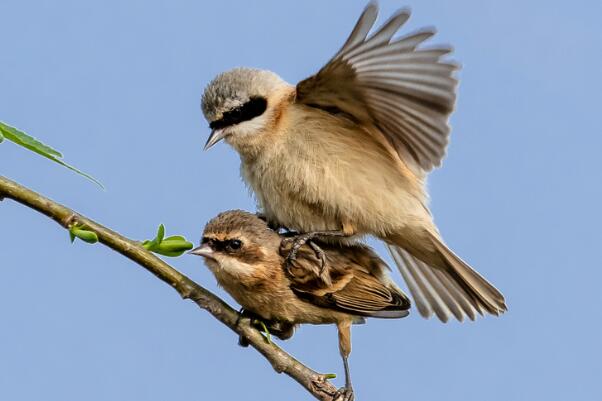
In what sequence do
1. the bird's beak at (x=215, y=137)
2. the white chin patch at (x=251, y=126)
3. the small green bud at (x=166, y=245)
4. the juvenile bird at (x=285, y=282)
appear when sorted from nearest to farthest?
the small green bud at (x=166, y=245)
the juvenile bird at (x=285, y=282)
the bird's beak at (x=215, y=137)
the white chin patch at (x=251, y=126)

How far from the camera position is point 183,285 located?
2.39 m

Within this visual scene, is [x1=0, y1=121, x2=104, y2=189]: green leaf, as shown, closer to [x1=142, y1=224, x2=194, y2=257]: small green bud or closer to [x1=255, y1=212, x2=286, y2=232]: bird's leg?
[x1=142, y1=224, x2=194, y2=257]: small green bud

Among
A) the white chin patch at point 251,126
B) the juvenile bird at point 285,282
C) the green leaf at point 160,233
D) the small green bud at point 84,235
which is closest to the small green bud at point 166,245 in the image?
the green leaf at point 160,233

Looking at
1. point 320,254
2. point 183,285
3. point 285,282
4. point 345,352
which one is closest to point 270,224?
point 320,254

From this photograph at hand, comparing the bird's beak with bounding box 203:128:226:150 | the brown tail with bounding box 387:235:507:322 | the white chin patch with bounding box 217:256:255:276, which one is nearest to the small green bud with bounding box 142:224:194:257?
the white chin patch with bounding box 217:256:255:276

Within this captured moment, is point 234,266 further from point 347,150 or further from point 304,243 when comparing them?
point 347,150

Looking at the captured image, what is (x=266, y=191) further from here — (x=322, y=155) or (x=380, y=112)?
(x=380, y=112)

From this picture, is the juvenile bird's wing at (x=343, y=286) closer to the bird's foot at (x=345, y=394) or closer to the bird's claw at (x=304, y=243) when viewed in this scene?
the bird's claw at (x=304, y=243)

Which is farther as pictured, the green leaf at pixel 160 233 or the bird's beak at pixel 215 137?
the bird's beak at pixel 215 137

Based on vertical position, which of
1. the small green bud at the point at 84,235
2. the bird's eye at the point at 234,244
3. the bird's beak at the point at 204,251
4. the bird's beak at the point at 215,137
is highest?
the bird's beak at the point at 215,137

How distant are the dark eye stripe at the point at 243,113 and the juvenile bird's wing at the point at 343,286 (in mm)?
612

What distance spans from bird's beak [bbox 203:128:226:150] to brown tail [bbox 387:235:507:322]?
1.11 m

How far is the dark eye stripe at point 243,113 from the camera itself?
12.2 feet

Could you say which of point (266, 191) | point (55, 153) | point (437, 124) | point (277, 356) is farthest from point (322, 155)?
point (55, 153)
